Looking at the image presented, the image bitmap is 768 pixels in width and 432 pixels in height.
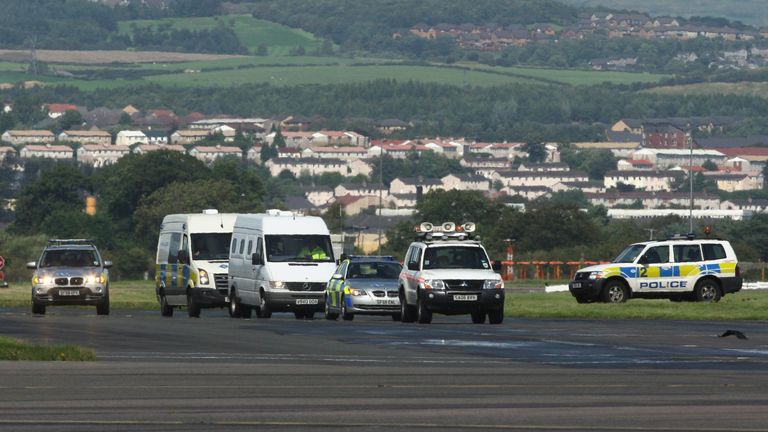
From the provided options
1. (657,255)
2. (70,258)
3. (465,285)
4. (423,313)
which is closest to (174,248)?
(70,258)

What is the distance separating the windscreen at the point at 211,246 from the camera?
52938 millimetres

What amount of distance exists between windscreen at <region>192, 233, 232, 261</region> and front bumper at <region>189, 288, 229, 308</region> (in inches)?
35.5

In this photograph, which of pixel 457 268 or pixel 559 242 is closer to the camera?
pixel 457 268

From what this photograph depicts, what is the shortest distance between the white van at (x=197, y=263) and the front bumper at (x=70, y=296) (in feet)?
5.63

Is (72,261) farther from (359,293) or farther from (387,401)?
(387,401)

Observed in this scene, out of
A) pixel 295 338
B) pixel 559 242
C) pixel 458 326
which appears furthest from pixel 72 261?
pixel 559 242

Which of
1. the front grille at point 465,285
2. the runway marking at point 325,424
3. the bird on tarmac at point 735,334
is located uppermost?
the runway marking at point 325,424

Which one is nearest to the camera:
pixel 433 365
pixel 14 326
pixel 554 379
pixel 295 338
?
pixel 554 379

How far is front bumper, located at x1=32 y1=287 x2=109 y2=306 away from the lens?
5303 cm

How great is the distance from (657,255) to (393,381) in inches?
1124

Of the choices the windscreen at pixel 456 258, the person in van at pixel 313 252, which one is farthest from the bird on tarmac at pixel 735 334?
the person in van at pixel 313 252

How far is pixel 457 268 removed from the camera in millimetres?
46000

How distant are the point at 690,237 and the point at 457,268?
11598 mm

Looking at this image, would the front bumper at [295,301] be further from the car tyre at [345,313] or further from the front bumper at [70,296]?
the front bumper at [70,296]
